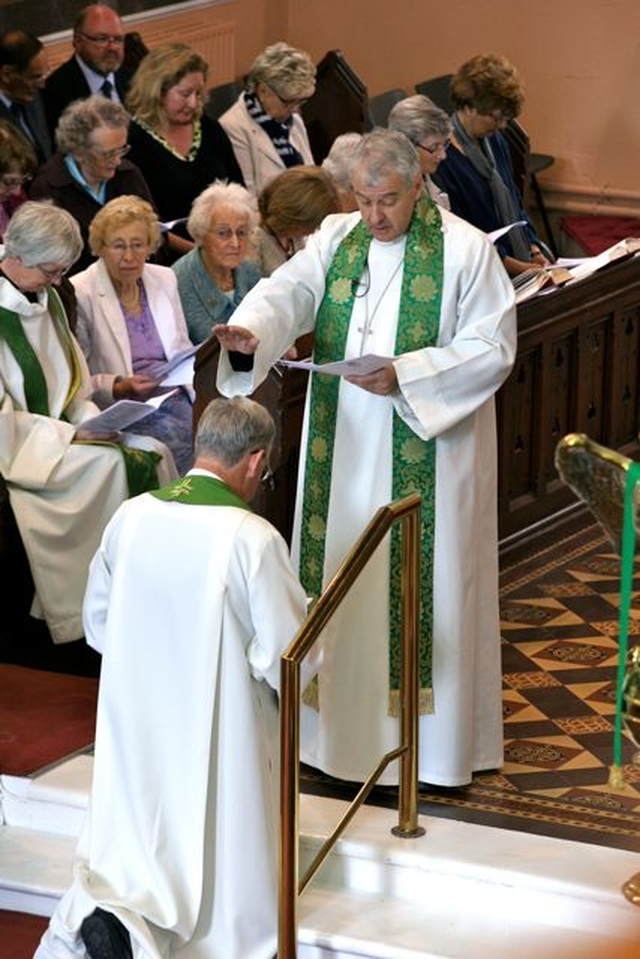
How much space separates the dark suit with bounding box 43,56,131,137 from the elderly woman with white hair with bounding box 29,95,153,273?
1198 mm

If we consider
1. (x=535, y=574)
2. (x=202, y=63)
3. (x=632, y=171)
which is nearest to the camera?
(x=535, y=574)

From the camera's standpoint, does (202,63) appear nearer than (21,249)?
No

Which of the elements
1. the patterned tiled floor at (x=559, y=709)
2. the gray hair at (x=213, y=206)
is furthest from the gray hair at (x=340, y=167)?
the patterned tiled floor at (x=559, y=709)

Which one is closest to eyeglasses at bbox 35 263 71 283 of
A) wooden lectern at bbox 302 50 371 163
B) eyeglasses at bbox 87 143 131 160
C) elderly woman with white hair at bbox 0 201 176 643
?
elderly woman with white hair at bbox 0 201 176 643

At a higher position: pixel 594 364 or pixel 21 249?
pixel 21 249

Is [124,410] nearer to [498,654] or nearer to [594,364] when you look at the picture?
[498,654]

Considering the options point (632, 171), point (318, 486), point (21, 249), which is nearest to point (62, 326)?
point (21, 249)

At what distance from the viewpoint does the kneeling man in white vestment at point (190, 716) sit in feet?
16.7

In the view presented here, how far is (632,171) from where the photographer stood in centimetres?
1170

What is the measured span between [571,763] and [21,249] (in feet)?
7.32

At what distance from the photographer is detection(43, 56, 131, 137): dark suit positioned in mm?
8930

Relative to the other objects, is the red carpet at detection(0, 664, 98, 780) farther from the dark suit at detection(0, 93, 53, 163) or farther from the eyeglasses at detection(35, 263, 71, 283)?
the dark suit at detection(0, 93, 53, 163)

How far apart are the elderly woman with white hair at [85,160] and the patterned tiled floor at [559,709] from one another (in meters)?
2.02

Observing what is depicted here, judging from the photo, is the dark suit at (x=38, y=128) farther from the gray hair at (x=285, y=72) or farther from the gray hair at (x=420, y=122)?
the gray hair at (x=420, y=122)
